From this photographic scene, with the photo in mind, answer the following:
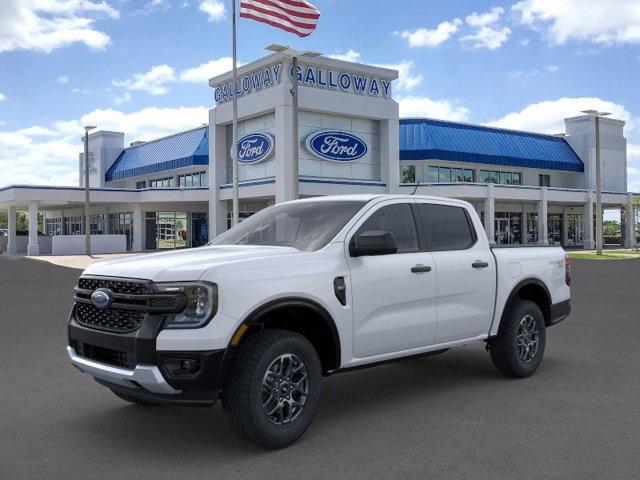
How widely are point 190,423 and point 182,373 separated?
1.24 meters

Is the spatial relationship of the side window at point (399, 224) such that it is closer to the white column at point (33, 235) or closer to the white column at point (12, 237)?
the white column at point (33, 235)

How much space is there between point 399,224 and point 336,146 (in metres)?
32.4

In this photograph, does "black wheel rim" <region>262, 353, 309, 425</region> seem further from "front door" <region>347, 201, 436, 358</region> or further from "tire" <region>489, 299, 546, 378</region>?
"tire" <region>489, 299, 546, 378</region>

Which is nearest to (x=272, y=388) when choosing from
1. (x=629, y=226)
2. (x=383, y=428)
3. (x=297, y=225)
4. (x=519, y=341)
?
(x=383, y=428)

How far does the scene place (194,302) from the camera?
4484 mm

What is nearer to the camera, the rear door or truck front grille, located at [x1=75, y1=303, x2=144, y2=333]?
truck front grille, located at [x1=75, y1=303, x2=144, y2=333]

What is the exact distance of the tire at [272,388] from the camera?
4.53m

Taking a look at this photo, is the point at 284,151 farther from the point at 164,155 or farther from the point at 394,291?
the point at 394,291

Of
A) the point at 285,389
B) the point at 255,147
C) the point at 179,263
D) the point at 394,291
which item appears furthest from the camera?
the point at 255,147

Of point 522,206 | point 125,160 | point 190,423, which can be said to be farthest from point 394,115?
point 190,423

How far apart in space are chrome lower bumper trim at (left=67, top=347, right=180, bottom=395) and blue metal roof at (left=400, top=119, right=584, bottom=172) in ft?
143

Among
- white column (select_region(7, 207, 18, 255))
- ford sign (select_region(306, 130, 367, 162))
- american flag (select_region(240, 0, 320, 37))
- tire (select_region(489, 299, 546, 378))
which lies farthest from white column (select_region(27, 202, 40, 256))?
tire (select_region(489, 299, 546, 378))

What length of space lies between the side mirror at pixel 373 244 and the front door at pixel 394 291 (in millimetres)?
93

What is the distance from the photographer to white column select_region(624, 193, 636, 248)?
52938mm
